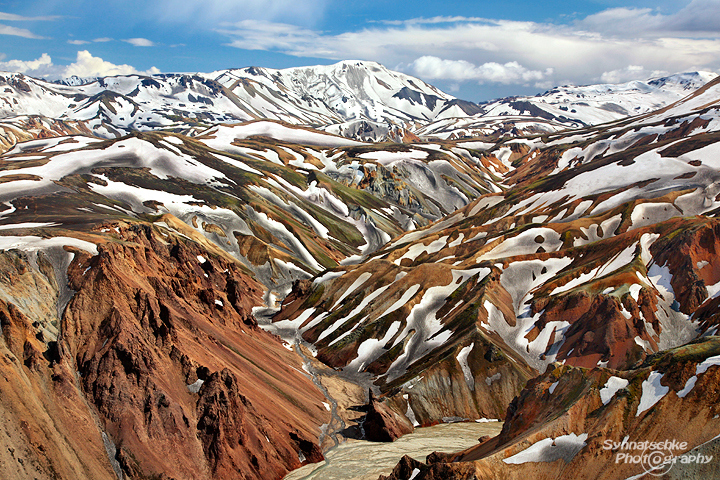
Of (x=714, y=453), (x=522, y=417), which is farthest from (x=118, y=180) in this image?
(x=714, y=453)

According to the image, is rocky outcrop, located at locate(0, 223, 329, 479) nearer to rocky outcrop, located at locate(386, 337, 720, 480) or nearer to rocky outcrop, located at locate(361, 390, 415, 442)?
rocky outcrop, located at locate(361, 390, 415, 442)

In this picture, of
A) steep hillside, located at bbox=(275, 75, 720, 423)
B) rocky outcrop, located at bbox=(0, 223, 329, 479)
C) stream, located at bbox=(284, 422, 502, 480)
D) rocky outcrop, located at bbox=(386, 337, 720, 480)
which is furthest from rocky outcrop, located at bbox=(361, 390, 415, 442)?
rocky outcrop, located at bbox=(386, 337, 720, 480)

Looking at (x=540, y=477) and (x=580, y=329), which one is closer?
(x=540, y=477)

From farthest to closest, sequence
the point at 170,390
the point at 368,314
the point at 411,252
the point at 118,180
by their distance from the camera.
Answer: the point at 118,180
the point at 411,252
the point at 368,314
the point at 170,390

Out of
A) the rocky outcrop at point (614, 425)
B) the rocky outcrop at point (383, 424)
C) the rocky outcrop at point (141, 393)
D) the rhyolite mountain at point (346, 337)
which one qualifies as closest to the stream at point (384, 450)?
the rocky outcrop at point (383, 424)

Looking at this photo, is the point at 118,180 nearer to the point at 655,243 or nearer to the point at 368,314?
the point at 368,314

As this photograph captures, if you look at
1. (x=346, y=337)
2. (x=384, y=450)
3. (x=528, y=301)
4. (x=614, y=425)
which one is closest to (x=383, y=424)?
(x=384, y=450)

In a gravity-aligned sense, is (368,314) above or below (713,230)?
below

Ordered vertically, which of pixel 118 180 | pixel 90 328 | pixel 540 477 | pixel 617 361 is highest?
pixel 118 180

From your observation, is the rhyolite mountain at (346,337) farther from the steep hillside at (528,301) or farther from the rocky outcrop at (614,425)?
the steep hillside at (528,301)
